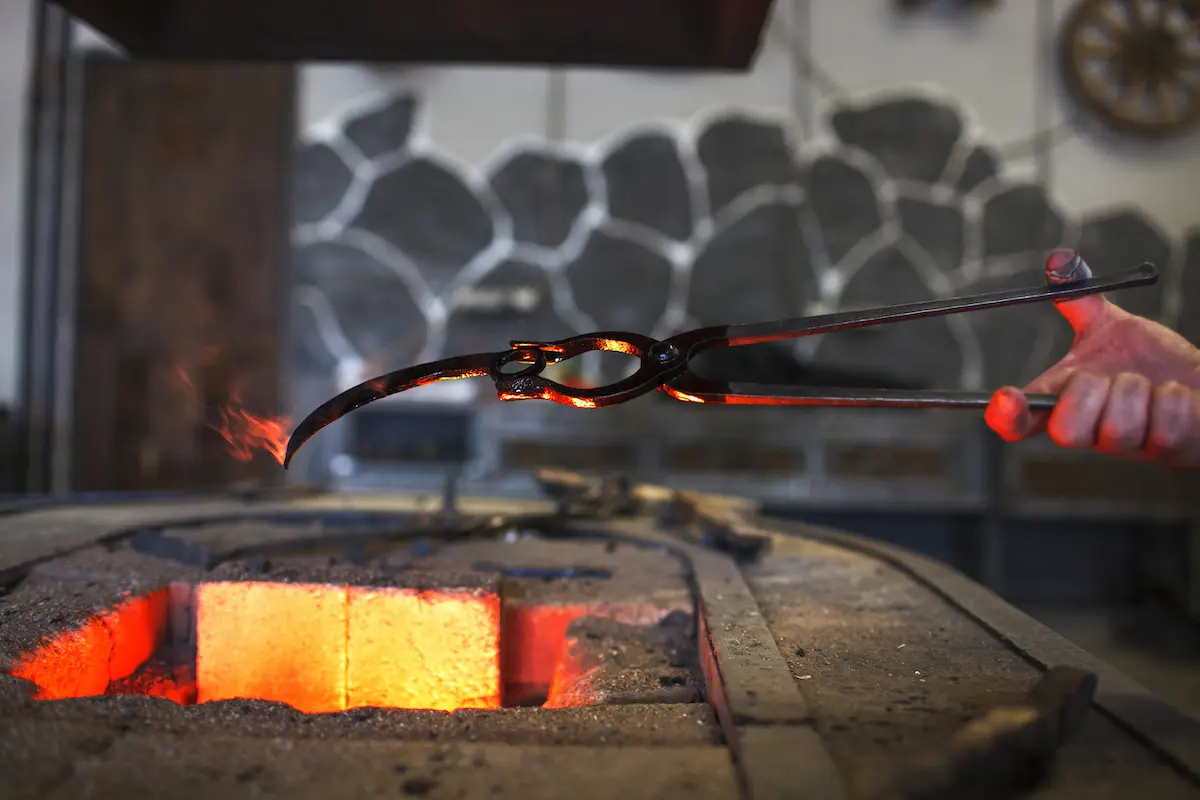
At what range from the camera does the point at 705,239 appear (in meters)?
5.00

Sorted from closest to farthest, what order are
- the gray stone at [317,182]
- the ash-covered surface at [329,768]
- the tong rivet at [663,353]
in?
1. the ash-covered surface at [329,768]
2. the tong rivet at [663,353]
3. the gray stone at [317,182]

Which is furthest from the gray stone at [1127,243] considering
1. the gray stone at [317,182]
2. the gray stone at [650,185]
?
the gray stone at [317,182]

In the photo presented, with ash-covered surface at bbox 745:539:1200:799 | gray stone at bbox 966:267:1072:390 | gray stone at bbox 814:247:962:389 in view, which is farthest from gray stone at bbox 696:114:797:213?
ash-covered surface at bbox 745:539:1200:799

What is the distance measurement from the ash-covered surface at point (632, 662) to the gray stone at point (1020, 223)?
4.33 meters

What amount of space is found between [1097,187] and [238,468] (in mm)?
5878

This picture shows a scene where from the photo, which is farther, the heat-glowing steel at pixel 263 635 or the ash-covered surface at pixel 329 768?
the heat-glowing steel at pixel 263 635

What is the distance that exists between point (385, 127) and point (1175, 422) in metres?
4.84

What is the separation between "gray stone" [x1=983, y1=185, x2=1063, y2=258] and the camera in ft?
16.2

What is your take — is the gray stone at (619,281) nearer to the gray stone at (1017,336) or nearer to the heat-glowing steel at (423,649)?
the gray stone at (1017,336)

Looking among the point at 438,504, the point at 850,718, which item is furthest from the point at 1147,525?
the point at 850,718

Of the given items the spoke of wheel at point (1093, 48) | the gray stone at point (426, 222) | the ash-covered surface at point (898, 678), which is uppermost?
the spoke of wheel at point (1093, 48)

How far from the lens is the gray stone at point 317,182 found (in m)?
5.03

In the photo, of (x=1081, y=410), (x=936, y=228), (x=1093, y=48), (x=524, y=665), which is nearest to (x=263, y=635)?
(x=524, y=665)

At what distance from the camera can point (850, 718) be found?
1.07m
